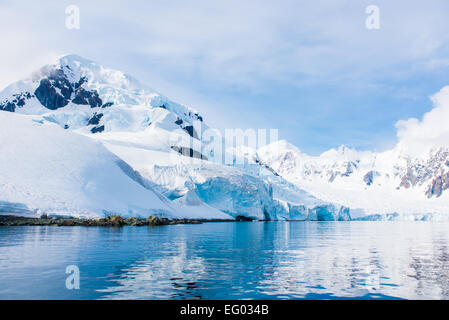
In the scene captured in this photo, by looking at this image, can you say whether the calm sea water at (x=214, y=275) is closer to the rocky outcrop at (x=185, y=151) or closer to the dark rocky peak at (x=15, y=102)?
the rocky outcrop at (x=185, y=151)

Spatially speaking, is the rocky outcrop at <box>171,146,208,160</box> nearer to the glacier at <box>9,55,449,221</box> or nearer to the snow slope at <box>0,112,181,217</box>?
the glacier at <box>9,55,449,221</box>

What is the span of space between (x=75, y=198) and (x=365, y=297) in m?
39.6

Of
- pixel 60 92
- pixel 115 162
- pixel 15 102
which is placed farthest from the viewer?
pixel 60 92

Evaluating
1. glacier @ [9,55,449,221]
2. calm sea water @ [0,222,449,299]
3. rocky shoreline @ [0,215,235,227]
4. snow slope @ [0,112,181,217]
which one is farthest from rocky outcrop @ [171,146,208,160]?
calm sea water @ [0,222,449,299]

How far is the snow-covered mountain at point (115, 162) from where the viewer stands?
1750 inches

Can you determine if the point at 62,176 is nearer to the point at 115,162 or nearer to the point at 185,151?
the point at 115,162

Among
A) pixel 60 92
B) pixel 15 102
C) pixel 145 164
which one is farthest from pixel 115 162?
pixel 60 92

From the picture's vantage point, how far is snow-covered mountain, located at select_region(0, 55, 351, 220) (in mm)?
44438

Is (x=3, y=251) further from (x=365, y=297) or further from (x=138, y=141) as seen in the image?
(x=138, y=141)

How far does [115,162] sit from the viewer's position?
6031 centimetres

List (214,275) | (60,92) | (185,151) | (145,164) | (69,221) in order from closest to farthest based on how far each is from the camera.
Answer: (214,275)
(69,221)
(145,164)
(185,151)
(60,92)

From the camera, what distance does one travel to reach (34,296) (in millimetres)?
9586

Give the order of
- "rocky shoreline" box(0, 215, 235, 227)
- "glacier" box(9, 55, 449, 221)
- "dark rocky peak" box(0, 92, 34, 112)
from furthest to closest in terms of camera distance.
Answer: "dark rocky peak" box(0, 92, 34, 112), "glacier" box(9, 55, 449, 221), "rocky shoreline" box(0, 215, 235, 227)

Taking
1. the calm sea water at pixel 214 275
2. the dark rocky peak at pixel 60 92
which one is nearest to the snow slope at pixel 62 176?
the calm sea water at pixel 214 275
